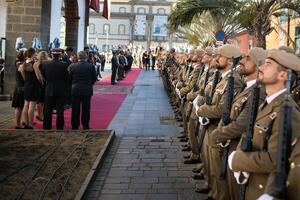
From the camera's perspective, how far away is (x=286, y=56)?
3.18 metres

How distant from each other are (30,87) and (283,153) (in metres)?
7.95

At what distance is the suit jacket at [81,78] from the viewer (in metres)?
9.77

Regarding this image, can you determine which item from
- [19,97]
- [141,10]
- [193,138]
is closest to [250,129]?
[193,138]

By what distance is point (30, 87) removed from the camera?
32.4ft

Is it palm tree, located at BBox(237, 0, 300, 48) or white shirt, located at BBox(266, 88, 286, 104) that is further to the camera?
palm tree, located at BBox(237, 0, 300, 48)

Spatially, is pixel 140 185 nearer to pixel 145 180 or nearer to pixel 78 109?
pixel 145 180

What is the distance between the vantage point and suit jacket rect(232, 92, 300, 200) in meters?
3.03

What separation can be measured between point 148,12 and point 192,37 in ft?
199

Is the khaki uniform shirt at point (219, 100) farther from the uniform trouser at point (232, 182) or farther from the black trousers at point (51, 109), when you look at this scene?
the black trousers at point (51, 109)

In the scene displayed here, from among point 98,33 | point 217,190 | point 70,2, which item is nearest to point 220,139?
point 217,190

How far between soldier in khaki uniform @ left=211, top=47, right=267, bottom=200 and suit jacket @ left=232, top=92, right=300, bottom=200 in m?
0.74

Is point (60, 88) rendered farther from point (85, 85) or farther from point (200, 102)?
point (200, 102)

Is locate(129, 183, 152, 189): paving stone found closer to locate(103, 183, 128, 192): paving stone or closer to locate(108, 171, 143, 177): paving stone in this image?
locate(103, 183, 128, 192): paving stone

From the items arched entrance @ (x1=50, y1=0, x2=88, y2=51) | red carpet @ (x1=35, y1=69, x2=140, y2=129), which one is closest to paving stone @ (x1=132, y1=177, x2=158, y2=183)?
red carpet @ (x1=35, y1=69, x2=140, y2=129)
